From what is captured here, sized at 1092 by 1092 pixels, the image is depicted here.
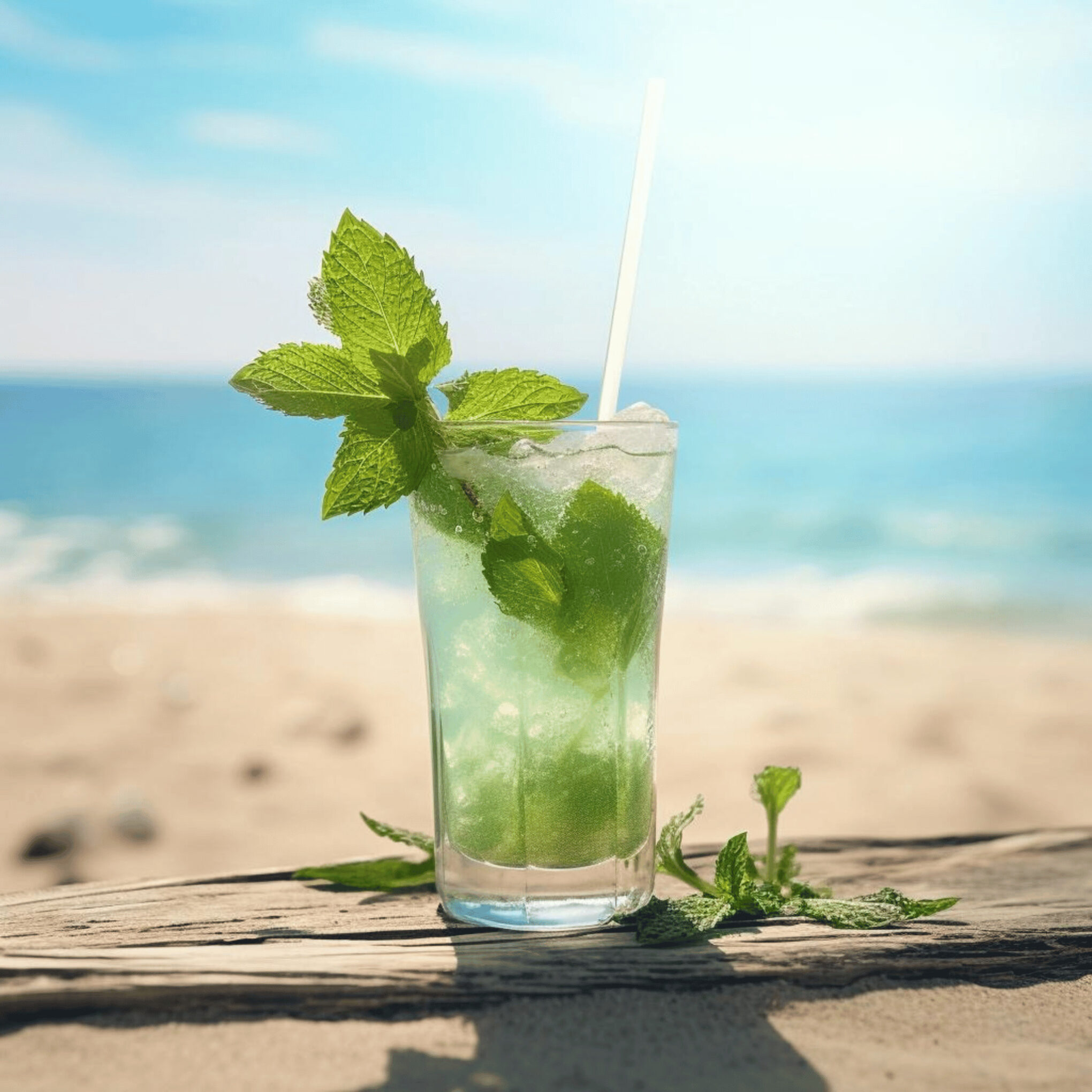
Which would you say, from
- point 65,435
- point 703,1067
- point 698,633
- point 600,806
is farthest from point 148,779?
point 65,435

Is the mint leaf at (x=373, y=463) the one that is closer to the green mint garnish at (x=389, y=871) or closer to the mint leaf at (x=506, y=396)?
the mint leaf at (x=506, y=396)

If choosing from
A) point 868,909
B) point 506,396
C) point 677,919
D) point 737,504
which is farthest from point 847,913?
point 737,504

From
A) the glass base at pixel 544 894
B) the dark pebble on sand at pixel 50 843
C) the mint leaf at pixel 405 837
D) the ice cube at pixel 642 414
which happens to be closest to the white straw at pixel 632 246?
the ice cube at pixel 642 414

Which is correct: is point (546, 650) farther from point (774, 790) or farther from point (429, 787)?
point (429, 787)

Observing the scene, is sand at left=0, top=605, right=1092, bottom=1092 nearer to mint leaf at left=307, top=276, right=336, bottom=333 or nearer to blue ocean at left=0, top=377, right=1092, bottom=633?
mint leaf at left=307, top=276, right=336, bottom=333

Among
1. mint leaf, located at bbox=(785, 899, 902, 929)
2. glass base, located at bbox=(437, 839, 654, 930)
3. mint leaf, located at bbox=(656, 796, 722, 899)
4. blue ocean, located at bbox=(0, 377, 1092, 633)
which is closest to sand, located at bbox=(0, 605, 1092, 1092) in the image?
mint leaf, located at bbox=(785, 899, 902, 929)
